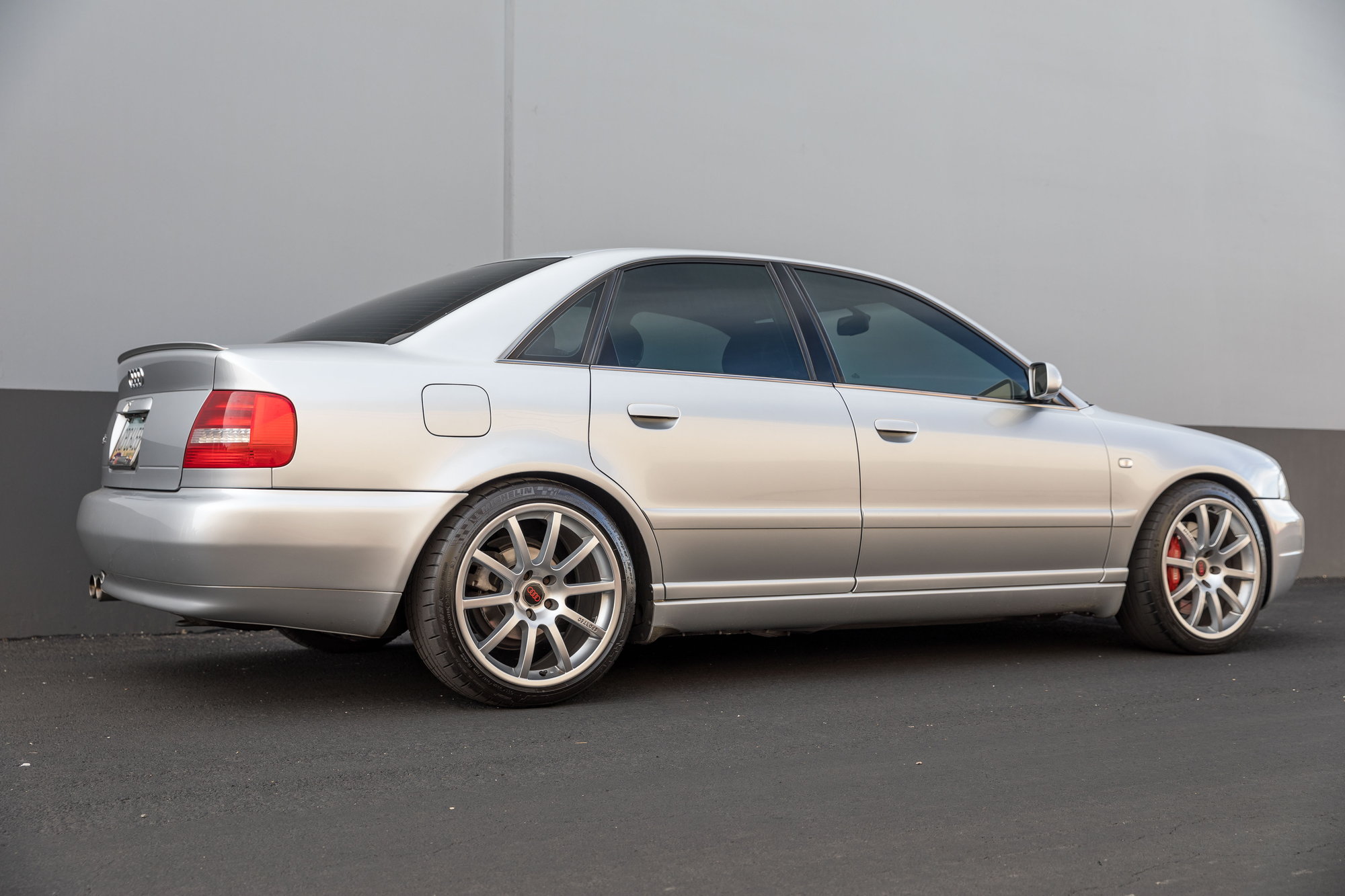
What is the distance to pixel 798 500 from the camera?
423 cm

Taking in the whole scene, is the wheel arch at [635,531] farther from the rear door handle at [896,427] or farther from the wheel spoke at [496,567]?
the rear door handle at [896,427]

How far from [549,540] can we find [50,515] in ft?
8.91

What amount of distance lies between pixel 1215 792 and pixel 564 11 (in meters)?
5.14

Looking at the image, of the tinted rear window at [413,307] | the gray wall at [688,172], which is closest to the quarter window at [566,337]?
the tinted rear window at [413,307]

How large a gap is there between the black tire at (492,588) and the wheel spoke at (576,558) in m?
0.03

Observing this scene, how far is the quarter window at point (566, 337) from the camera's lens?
3.95m

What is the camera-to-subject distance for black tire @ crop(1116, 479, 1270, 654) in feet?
16.5

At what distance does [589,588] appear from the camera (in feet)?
12.7

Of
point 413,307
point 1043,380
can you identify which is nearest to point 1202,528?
point 1043,380

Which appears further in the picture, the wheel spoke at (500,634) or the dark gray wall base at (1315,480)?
the dark gray wall base at (1315,480)

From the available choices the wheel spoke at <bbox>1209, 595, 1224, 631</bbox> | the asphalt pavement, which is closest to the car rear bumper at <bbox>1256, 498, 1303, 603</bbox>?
the wheel spoke at <bbox>1209, 595, 1224, 631</bbox>

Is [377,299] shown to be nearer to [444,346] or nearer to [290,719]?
[444,346]

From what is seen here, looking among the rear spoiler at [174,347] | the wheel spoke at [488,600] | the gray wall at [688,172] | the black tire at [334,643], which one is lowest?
the black tire at [334,643]

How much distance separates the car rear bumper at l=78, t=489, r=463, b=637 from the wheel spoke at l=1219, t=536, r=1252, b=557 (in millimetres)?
3376
